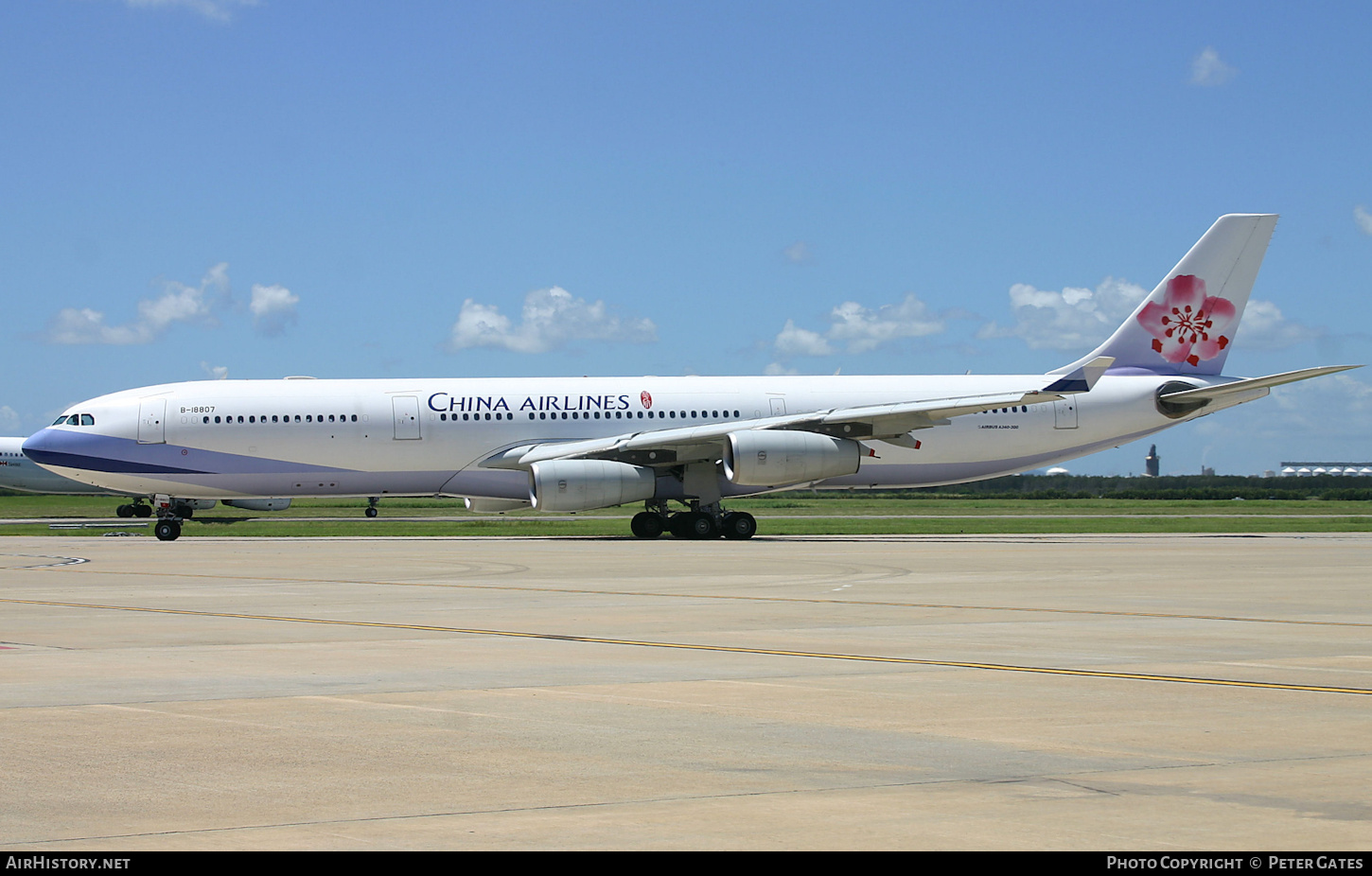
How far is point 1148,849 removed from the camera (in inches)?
213

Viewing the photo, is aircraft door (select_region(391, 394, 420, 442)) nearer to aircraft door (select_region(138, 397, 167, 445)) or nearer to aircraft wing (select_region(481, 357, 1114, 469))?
aircraft wing (select_region(481, 357, 1114, 469))

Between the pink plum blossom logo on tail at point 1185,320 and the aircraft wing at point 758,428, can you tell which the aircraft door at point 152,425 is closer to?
the aircraft wing at point 758,428

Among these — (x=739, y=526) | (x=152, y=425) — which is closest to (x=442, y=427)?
(x=152, y=425)

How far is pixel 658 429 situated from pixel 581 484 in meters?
4.79

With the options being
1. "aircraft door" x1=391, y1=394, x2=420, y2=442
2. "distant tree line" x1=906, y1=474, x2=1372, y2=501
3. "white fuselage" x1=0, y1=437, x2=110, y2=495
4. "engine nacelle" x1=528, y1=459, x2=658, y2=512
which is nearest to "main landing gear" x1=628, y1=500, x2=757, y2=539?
"engine nacelle" x1=528, y1=459, x2=658, y2=512

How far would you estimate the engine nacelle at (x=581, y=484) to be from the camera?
107ft

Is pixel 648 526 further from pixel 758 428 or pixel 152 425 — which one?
pixel 152 425

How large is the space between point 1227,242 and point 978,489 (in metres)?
75.4

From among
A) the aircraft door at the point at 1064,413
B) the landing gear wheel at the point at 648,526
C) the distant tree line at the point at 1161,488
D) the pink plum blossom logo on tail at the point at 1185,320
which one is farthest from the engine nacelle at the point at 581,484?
the distant tree line at the point at 1161,488

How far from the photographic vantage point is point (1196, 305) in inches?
1506

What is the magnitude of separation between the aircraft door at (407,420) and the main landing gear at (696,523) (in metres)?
5.85

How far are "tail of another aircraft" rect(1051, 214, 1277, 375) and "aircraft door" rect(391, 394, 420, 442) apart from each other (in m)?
17.3
